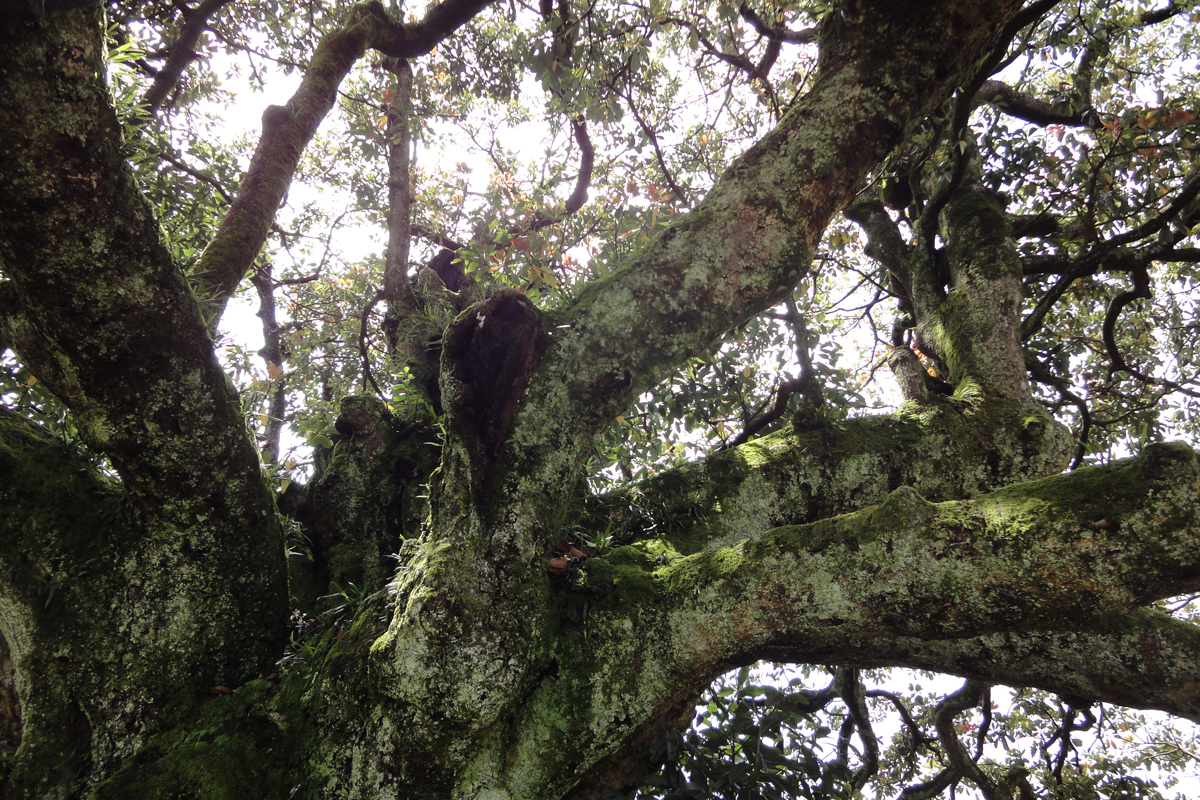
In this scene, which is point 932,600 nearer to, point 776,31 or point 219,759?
point 219,759

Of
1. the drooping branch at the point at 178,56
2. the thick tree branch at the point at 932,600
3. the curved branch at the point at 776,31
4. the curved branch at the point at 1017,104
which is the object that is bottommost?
the thick tree branch at the point at 932,600

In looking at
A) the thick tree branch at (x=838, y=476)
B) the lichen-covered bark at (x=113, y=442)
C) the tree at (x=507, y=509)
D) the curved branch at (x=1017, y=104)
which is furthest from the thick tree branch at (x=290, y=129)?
the curved branch at (x=1017, y=104)

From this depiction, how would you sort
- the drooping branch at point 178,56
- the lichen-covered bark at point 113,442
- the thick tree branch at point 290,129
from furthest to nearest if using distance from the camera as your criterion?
the drooping branch at point 178,56, the thick tree branch at point 290,129, the lichen-covered bark at point 113,442

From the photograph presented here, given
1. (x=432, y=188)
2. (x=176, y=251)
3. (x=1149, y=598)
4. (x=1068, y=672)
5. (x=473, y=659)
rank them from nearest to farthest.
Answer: (x=1149, y=598) < (x=473, y=659) < (x=1068, y=672) < (x=176, y=251) < (x=432, y=188)

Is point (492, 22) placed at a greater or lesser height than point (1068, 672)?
greater

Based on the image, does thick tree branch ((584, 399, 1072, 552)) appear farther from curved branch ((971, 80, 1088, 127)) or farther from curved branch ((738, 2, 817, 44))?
curved branch ((738, 2, 817, 44))

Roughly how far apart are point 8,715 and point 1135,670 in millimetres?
5308

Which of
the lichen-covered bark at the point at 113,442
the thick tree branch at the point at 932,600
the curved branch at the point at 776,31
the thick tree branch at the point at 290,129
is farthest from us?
the curved branch at the point at 776,31

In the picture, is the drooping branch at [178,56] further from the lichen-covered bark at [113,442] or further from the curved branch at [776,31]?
the curved branch at [776,31]

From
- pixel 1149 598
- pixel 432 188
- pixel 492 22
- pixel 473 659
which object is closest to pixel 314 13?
pixel 492 22

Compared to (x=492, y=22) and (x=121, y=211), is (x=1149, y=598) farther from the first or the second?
(x=492, y=22)

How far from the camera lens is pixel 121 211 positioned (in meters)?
2.22

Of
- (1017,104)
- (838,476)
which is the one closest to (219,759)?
(838,476)

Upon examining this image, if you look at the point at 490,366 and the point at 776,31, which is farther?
the point at 776,31
